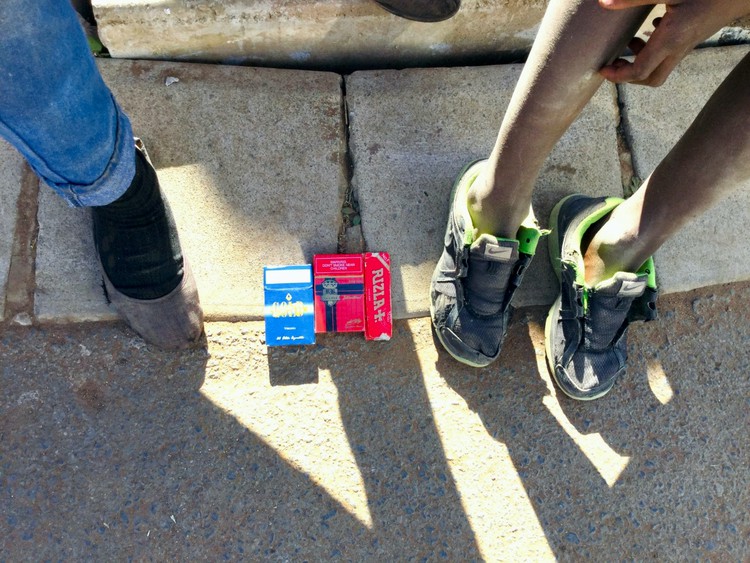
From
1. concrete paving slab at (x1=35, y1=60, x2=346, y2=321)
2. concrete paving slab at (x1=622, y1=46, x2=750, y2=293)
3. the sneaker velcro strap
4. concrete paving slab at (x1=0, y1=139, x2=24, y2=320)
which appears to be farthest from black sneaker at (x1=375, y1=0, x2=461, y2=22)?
concrete paving slab at (x1=0, y1=139, x2=24, y2=320)

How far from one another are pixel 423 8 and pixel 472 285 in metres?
0.95

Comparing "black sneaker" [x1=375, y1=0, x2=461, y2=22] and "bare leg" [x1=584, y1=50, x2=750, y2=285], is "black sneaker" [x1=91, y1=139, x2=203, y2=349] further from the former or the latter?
"bare leg" [x1=584, y1=50, x2=750, y2=285]

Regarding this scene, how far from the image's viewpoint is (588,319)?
1.98 meters

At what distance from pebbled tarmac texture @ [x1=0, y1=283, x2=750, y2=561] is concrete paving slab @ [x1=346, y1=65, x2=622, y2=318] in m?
0.23

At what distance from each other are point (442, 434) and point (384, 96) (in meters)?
1.23

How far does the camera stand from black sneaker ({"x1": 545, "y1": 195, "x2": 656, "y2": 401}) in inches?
76.4

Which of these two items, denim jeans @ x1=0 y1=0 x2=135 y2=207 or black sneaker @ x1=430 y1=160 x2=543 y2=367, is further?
black sneaker @ x1=430 y1=160 x2=543 y2=367

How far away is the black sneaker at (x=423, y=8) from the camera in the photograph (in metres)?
2.06

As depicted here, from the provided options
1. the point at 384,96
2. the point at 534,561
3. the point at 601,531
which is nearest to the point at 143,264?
the point at 384,96

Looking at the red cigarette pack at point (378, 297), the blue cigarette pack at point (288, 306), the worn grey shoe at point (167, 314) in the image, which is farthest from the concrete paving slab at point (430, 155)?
the worn grey shoe at point (167, 314)

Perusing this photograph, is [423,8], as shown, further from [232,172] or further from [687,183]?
[687,183]

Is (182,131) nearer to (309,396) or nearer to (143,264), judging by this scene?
(143,264)

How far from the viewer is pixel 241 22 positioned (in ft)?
7.09

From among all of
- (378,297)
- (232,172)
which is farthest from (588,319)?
(232,172)
